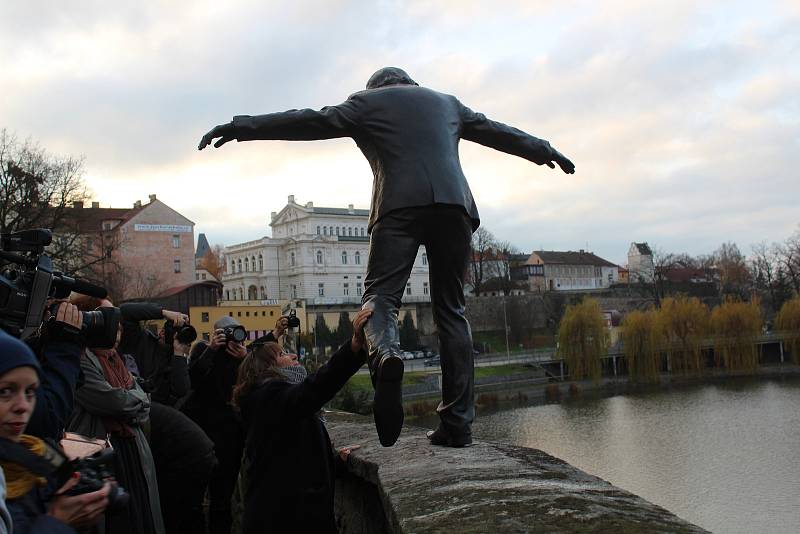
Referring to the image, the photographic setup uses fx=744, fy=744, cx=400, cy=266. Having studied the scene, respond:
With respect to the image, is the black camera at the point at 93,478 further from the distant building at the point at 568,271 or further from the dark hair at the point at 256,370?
the distant building at the point at 568,271

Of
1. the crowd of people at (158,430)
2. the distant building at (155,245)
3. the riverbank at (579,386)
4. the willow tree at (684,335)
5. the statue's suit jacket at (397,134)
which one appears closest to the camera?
the crowd of people at (158,430)

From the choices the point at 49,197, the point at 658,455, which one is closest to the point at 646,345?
the point at 658,455

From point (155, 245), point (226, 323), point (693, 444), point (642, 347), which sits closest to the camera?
point (226, 323)

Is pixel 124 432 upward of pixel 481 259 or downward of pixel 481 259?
downward

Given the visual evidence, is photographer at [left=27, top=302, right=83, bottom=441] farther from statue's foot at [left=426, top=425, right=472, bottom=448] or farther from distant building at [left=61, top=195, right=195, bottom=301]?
distant building at [left=61, top=195, right=195, bottom=301]

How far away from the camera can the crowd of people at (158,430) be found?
1.87m

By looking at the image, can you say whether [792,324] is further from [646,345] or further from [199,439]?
[199,439]

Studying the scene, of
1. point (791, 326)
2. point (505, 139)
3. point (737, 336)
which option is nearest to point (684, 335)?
point (737, 336)

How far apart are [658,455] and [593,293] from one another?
6728cm

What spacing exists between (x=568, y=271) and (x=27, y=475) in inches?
4439

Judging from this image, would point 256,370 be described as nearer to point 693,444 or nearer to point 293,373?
point 293,373

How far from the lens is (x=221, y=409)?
5.17 metres

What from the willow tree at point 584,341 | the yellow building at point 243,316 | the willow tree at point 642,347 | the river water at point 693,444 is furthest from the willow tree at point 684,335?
the yellow building at point 243,316

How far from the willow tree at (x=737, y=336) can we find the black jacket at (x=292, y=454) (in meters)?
49.3
